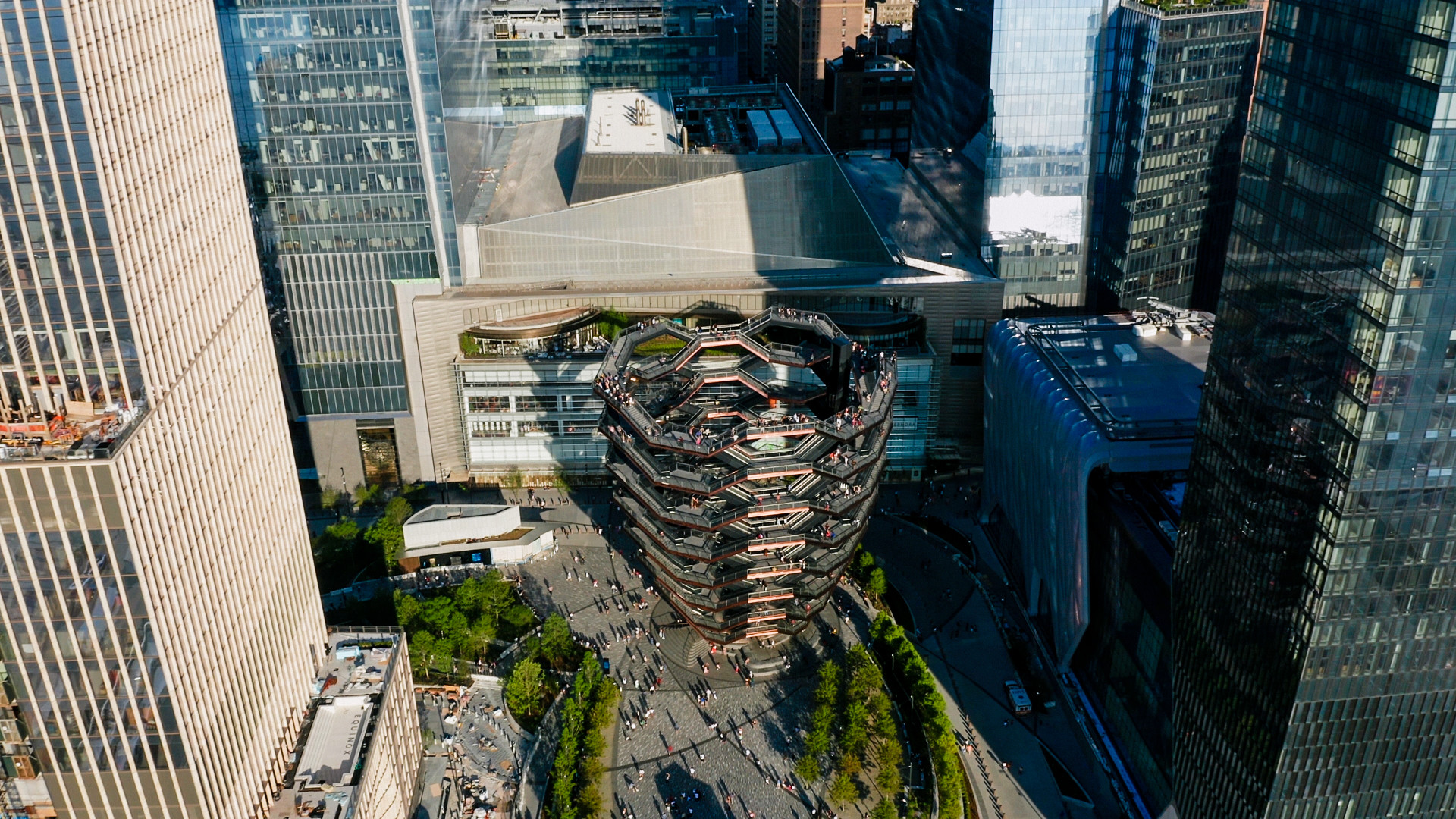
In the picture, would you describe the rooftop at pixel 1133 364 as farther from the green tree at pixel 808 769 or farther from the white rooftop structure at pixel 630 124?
the white rooftop structure at pixel 630 124

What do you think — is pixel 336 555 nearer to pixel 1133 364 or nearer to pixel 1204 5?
pixel 1133 364

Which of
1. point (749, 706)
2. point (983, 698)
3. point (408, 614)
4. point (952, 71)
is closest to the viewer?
point (749, 706)

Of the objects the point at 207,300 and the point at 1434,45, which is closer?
the point at 1434,45

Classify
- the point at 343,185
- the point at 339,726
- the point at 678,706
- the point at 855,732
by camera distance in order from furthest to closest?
the point at 343,185
the point at 678,706
the point at 855,732
the point at 339,726

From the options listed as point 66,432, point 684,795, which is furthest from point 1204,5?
point 66,432

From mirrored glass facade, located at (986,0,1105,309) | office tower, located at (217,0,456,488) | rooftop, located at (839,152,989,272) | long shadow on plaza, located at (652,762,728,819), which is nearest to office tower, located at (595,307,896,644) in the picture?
long shadow on plaza, located at (652,762,728,819)

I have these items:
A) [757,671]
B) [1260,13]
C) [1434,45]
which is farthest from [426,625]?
[1260,13]

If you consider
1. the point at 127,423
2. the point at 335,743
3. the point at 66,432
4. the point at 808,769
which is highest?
the point at 127,423

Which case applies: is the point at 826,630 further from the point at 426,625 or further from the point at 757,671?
the point at 426,625
